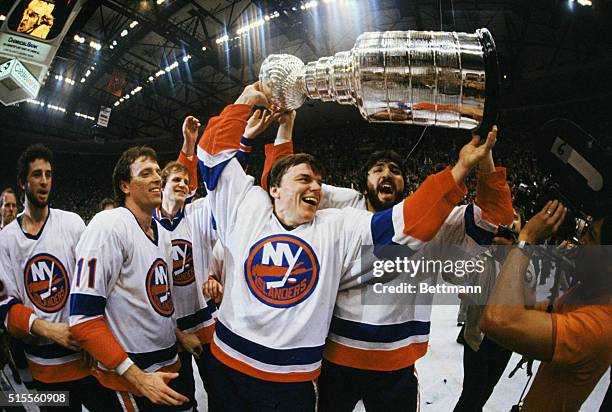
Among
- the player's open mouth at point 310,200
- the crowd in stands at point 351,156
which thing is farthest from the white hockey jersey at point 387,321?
the crowd in stands at point 351,156

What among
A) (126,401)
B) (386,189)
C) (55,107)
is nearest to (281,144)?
(386,189)

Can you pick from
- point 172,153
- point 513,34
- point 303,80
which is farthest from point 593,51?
point 172,153

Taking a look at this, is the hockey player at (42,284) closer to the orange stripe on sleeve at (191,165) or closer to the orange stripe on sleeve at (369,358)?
the orange stripe on sleeve at (191,165)

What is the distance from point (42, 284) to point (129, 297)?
2.05 ft

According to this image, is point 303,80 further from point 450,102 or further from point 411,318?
point 411,318

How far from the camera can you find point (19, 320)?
1762 millimetres

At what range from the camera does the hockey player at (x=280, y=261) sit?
129 cm

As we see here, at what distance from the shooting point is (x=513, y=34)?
9016 mm

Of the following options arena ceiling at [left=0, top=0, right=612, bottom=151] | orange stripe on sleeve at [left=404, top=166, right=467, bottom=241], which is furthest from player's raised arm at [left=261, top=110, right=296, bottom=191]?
arena ceiling at [left=0, top=0, right=612, bottom=151]

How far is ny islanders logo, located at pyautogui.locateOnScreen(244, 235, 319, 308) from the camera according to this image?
4.32 feet

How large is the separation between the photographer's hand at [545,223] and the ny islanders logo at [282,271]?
684 mm

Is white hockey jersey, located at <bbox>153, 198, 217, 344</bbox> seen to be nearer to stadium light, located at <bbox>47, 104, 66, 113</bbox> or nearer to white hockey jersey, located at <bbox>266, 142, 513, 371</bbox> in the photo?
white hockey jersey, located at <bbox>266, 142, 513, 371</bbox>

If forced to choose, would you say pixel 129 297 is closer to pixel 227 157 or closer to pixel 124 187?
pixel 124 187

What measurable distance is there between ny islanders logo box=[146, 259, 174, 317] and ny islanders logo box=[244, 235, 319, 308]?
55 cm
